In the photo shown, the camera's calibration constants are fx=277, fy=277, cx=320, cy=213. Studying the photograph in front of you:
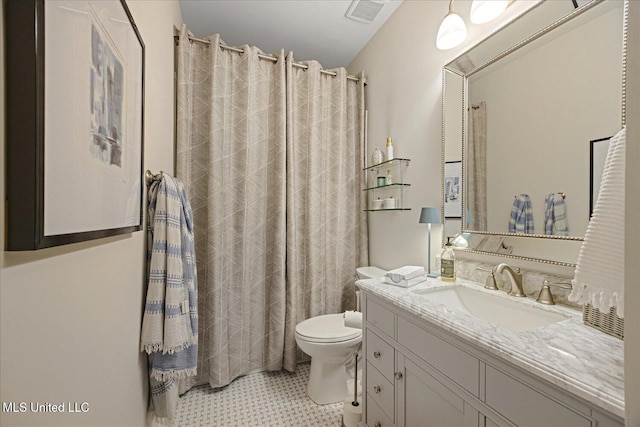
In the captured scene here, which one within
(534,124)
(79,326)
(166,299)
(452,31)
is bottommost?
(166,299)

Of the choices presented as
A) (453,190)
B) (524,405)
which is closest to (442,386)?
(524,405)

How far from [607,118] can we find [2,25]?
Result: 153 centimetres

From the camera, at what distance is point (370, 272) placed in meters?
2.18

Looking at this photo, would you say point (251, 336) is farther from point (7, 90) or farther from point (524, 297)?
point (7, 90)

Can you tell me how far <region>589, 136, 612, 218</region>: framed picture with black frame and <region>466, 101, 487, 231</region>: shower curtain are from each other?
0.43 metres

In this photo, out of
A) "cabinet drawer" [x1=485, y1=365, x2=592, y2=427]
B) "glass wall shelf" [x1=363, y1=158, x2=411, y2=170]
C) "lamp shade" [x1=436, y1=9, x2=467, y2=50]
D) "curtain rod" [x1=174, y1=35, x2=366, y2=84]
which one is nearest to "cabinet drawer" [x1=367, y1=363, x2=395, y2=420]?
"cabinet drawer" [x1=485, y1=365, x2=592, y2=427]

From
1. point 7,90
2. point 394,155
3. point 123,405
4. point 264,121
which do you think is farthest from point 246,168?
point 7,90

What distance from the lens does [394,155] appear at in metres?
2.11

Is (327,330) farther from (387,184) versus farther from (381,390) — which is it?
(387,184)

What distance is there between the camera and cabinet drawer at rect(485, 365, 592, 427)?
60 cm

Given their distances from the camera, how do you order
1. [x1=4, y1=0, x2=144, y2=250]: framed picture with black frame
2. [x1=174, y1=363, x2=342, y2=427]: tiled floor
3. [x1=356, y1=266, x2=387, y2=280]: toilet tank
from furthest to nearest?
[x1=356, y1=266, x2=387, y2=280]: toilet tank → [x1=174, y1=363, x2=342, y2=427]: tiled floor → [x1=4, y1=0, x2=144, y2=250]: framed picture with black frame

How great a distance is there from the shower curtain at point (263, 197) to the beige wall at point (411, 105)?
242 mm

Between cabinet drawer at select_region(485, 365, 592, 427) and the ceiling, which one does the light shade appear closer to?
the ceiling

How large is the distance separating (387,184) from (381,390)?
4.39ft
